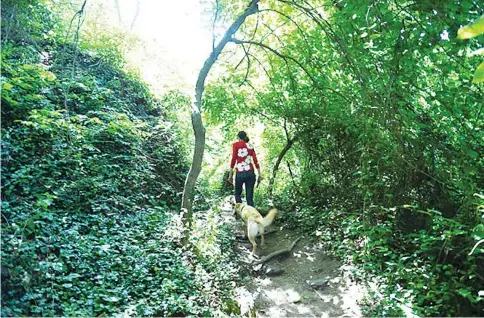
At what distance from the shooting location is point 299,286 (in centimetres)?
602

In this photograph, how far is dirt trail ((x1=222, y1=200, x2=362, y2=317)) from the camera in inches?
206

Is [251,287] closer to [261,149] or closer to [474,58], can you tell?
[474,58]

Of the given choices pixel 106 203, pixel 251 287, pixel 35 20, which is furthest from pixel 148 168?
pixel 35 20

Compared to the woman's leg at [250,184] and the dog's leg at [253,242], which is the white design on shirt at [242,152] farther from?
the dog's leg at [253,242]

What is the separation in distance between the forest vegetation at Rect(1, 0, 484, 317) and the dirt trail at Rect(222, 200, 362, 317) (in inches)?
10.5

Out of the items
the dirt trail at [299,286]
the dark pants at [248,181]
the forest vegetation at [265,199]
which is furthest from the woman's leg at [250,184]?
the forest vegetation at [265,199]

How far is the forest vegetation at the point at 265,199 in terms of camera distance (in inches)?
166

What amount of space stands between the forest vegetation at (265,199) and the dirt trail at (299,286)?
0.27 m

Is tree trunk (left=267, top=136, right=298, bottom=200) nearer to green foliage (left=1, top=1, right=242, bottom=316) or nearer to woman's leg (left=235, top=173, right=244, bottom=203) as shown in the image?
woman's leg (left=235, top=173, right=244, bottom=203)

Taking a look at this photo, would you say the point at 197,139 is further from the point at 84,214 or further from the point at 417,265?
the point at 417,265

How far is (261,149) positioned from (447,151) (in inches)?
292

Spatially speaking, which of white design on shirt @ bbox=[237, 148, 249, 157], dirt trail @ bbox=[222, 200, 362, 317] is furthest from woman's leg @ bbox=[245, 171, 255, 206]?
dirt trail @ bbox=[222, 200, 362, 317]

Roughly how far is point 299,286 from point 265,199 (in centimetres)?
428

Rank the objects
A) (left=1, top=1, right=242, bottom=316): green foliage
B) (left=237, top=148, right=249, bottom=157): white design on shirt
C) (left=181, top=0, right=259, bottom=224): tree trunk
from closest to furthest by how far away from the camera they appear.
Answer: (left=1, top=1, right=242, bottom=316): green foliage < (left=181, top=0, right=259, bottom=224): tree trunk < (left=237, top=148, right=249, bottom=157): white design on shirt
